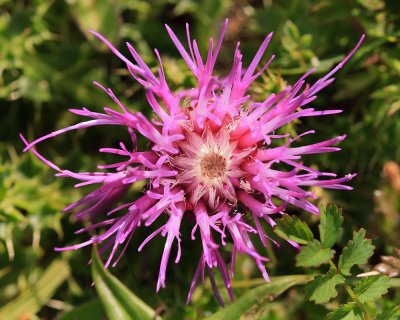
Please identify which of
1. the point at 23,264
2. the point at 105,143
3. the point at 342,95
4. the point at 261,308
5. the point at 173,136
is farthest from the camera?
the point at 105,143

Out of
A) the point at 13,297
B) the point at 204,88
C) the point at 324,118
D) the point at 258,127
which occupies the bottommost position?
the point at 13,297

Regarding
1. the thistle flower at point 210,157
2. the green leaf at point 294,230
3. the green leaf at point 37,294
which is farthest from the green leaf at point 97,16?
the green leaf at point 294,230

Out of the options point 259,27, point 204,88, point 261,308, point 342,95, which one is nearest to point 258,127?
point 204,88

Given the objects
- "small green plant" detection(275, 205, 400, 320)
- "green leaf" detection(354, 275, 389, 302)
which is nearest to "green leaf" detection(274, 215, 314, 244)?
"small green plant" detection(275, 205, 400, 320)

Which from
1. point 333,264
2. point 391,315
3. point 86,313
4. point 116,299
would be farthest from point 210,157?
point 86,313

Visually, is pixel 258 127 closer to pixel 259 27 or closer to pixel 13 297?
pixel 259 27

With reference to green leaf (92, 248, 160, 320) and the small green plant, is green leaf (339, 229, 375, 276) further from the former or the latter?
green leaf (92, 248, 160, 320)
